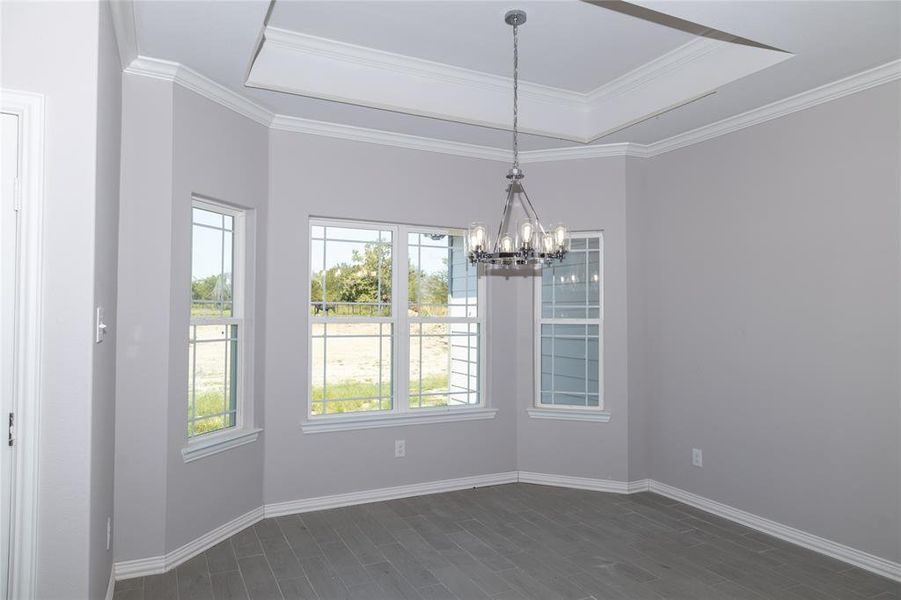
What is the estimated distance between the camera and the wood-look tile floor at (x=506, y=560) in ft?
10.2

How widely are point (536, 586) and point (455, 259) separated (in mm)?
2587

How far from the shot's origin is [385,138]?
15.0 feet

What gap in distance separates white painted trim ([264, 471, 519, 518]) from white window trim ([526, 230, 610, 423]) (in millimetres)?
575

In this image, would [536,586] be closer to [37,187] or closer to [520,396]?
[520,396]

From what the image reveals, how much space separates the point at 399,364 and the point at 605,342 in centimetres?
163

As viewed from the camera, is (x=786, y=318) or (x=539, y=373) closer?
(x=786, y=318)

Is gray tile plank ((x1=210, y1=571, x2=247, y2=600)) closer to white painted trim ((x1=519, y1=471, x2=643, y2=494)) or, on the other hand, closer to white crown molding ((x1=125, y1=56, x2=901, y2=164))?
white painted trim ((x1=519, y1=471, x2=643, y2=494))

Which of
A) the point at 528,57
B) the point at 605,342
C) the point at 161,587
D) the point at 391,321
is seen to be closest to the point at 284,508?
the point at 161,587

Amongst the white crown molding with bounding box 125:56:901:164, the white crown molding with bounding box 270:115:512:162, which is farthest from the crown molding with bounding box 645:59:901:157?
the white crown molding with bounding box 270:115:512:162

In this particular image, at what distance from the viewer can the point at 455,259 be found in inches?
196

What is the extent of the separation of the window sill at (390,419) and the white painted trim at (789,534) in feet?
4.93

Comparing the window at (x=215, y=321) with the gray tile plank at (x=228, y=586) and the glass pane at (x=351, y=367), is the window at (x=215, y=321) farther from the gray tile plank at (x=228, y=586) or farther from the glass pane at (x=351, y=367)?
the gray tile plank at (x=228, y=586)

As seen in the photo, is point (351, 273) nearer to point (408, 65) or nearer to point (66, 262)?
point (408, 65)

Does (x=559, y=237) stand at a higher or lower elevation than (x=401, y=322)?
higher
